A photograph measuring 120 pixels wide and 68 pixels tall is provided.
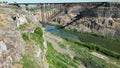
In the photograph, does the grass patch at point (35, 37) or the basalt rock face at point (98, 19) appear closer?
the grass patch at point (35, 37)

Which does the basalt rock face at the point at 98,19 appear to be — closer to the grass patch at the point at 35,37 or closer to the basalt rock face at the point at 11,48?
the grass patch at the point at 35,37

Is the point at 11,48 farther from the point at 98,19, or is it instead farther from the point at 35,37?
the point at 98,19

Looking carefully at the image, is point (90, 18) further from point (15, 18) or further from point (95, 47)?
point (15, 18)

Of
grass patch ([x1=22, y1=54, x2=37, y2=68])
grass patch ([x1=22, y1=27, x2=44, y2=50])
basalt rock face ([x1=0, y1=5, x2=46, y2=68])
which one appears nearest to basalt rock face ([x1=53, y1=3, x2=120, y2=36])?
grass patch ([x1=22, y1=27, x2=44, y2=50])

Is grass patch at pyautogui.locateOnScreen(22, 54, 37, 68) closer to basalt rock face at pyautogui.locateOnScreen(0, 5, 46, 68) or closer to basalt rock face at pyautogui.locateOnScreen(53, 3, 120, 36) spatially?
basalt rock face at pyautogui.locateOnScreen(0, 5, 46, 68)

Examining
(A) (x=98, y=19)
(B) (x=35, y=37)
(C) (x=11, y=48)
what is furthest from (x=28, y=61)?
(A) (x=98, y=19)

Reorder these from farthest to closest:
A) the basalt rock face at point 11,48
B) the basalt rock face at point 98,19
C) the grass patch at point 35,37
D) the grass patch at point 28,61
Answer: the basalt rock face at point 98,19 < the grass patch at point 35,37 < the grass patch at point 28,61 < the basalt rock face at point 11,48

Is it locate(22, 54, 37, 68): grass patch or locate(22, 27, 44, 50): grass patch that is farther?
locate(22, 27, 44, 50): grass patch

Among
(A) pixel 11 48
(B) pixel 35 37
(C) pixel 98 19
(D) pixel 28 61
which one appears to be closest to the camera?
(A) pixel 11 48

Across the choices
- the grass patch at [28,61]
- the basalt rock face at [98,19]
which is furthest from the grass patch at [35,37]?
the basalt rock face at [98,19]
